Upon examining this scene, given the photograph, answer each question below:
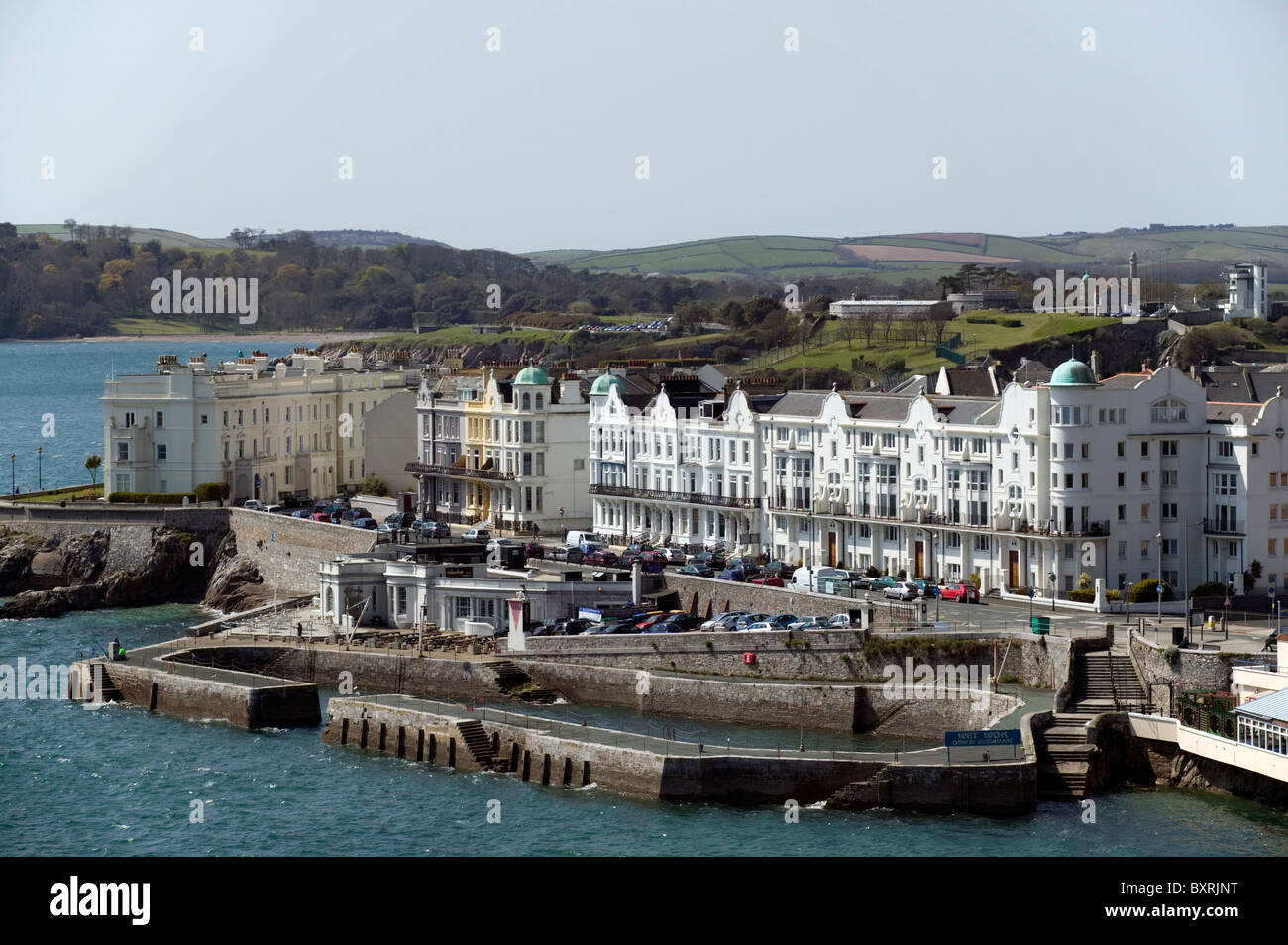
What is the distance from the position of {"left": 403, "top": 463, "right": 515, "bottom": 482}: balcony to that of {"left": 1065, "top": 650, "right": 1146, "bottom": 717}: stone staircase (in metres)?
36.4

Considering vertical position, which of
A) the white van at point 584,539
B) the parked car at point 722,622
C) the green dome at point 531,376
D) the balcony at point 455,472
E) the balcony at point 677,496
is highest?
the green dome at point 531,376

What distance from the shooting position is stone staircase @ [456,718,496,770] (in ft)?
193

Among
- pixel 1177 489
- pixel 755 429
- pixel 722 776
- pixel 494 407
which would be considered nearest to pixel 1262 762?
pixel 722 776

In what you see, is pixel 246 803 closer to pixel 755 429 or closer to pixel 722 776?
pixel 722 776

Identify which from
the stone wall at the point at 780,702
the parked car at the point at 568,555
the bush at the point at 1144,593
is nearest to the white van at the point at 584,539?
the parked car at the point at 568,555

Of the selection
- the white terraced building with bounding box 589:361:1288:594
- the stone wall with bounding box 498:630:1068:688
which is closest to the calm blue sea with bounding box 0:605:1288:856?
the stone wall with bounding box 498:630:1068:688

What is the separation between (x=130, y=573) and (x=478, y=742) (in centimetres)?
3679

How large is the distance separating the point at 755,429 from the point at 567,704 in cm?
1914

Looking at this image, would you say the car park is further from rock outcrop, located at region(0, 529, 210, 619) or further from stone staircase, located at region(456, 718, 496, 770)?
stone staircase, located at region(456, 718, 496, 770)

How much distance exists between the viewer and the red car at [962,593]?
69.6m

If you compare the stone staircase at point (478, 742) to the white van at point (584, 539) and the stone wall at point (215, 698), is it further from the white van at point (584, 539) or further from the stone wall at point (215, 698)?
the white van at point (584, 539)

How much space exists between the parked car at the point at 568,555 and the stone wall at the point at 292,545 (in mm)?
7362

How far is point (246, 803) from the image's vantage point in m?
56.1
